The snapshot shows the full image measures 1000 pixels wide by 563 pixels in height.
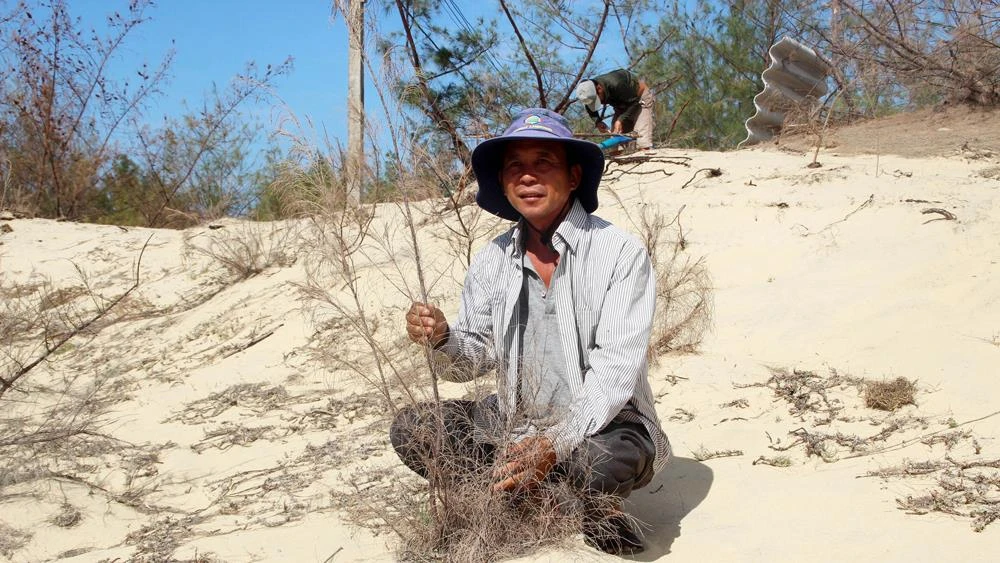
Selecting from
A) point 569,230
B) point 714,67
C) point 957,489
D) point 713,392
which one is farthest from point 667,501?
point 714,67

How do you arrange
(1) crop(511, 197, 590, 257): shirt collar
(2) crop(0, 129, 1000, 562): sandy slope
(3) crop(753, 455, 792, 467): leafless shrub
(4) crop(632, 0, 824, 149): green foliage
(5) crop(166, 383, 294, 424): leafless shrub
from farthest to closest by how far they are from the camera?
(4) crop(632, 0, 824, 149): green foliage < (5) crop(166, 383, 294, 424): leafless shrub < (3) crop(753, 455, 792, 467): leafless shrub < (2) crop(0, 129, 1000, 562): sandy slope < (1) crop(511, 197, 590, 257): shirt collar

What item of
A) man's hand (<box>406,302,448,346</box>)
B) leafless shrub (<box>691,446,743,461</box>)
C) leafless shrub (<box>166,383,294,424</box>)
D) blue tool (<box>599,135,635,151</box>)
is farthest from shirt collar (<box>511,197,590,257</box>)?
blue tool (<box>599,135,635,151</box>)

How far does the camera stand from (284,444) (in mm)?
4273

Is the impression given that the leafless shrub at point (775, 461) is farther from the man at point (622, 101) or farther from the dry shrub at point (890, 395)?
the man at point (622, 101)

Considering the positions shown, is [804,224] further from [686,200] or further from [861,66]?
[861,66]

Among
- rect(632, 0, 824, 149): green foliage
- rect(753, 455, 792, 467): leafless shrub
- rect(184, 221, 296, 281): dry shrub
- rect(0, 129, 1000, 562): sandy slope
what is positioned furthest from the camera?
rect(632, 0, 824, 149): green foliage

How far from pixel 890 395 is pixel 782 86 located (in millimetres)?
6315

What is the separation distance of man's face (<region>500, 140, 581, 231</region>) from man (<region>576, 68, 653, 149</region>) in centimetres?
524

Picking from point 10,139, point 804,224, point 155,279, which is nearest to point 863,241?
point 804,224

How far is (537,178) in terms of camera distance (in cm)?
262

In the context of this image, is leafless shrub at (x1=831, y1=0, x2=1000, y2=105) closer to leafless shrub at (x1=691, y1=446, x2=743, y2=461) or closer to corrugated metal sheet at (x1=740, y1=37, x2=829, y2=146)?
corrugated metal sheet at (x1=740, y1=37, x2=829, y2=146)

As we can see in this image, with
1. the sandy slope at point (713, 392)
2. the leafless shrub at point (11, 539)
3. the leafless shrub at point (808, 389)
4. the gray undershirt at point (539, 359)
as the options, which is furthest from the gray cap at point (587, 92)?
the leafless shrub at point (11, 539)

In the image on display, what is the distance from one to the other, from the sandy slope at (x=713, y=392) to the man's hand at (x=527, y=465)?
0.25m

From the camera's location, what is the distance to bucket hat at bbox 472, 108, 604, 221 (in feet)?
8.38
